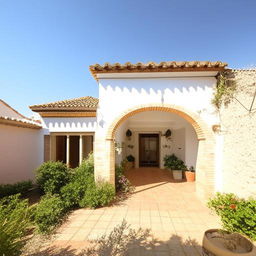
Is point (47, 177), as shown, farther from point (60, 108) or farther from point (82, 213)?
point (60, 108)

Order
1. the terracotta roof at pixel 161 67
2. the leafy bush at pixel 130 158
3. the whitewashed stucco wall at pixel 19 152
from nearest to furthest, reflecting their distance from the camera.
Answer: the terracotta roof at pixel 161 67
the whitewashed stucco wall at pixel 19 152
the leafy bush at pixel 130 158

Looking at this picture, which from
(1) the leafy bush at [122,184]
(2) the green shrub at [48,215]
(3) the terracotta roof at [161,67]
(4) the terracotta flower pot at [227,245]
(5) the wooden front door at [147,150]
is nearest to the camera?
(4) the terracotta flower pot at [227,245]

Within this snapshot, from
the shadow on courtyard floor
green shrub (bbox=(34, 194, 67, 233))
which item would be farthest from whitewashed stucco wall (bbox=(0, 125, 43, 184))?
the shadow on courtyard floor

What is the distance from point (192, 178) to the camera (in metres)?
7.44

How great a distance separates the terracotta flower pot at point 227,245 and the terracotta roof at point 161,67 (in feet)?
15.0

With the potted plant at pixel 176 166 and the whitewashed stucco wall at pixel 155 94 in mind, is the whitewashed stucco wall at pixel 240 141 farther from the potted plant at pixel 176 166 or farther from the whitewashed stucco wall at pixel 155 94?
the potted plant at pixel 176 166

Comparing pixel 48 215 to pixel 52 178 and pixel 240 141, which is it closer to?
pixel 52 178

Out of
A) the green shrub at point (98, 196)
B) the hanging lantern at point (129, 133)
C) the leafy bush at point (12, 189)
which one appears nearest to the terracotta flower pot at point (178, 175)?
the green shrub at point (98, 196)

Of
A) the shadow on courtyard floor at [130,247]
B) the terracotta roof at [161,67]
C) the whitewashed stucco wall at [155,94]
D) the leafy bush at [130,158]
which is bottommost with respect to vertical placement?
the shadow on courtyard floor at [130,247]

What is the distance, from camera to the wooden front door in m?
11.3

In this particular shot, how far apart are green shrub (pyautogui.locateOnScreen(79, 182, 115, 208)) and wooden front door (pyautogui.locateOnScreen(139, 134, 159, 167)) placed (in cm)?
647

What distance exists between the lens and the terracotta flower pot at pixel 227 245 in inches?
88.6

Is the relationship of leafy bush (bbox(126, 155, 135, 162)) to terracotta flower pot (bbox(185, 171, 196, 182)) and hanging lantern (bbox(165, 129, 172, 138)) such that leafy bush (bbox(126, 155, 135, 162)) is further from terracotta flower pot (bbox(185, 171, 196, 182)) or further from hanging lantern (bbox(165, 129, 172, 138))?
terracotta flower pot (bbox(185, 171, 196, 182))

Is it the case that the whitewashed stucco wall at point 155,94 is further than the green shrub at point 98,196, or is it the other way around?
the whitewashed stucco wall at point 155,94
